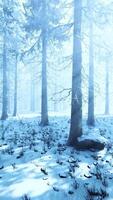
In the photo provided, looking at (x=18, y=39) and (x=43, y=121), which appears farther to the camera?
(x=18, y=39)

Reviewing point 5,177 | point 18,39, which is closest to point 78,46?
point 5,177

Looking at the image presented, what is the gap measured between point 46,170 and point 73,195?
6.22 feet

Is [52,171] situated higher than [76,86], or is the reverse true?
[76,86]

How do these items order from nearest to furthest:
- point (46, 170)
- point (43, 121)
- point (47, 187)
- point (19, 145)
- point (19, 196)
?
1. point (19, 196)
2. point (47, 187)
3. point (46, 170)
4. point (19, 145)
5. point (43, 121)

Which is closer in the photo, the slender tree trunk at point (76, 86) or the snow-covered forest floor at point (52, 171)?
the snow-covered forest floor at point (52, 171)

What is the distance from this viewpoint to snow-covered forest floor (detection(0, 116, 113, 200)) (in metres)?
7.04

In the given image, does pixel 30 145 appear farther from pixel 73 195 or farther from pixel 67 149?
pixel 73 195

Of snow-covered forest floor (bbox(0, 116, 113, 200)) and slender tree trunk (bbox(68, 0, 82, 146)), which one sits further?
slender tree trunk (bbox(68, 0, 82, 146))

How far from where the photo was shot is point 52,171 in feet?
28.7

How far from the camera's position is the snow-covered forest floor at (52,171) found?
7039 mm

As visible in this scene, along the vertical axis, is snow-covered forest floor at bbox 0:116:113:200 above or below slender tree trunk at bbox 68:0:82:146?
below

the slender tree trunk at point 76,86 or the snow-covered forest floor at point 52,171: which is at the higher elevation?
the slender tree trunk at point 76,86

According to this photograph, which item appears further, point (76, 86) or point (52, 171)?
point (76, 86)

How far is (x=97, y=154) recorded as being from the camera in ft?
36.3
